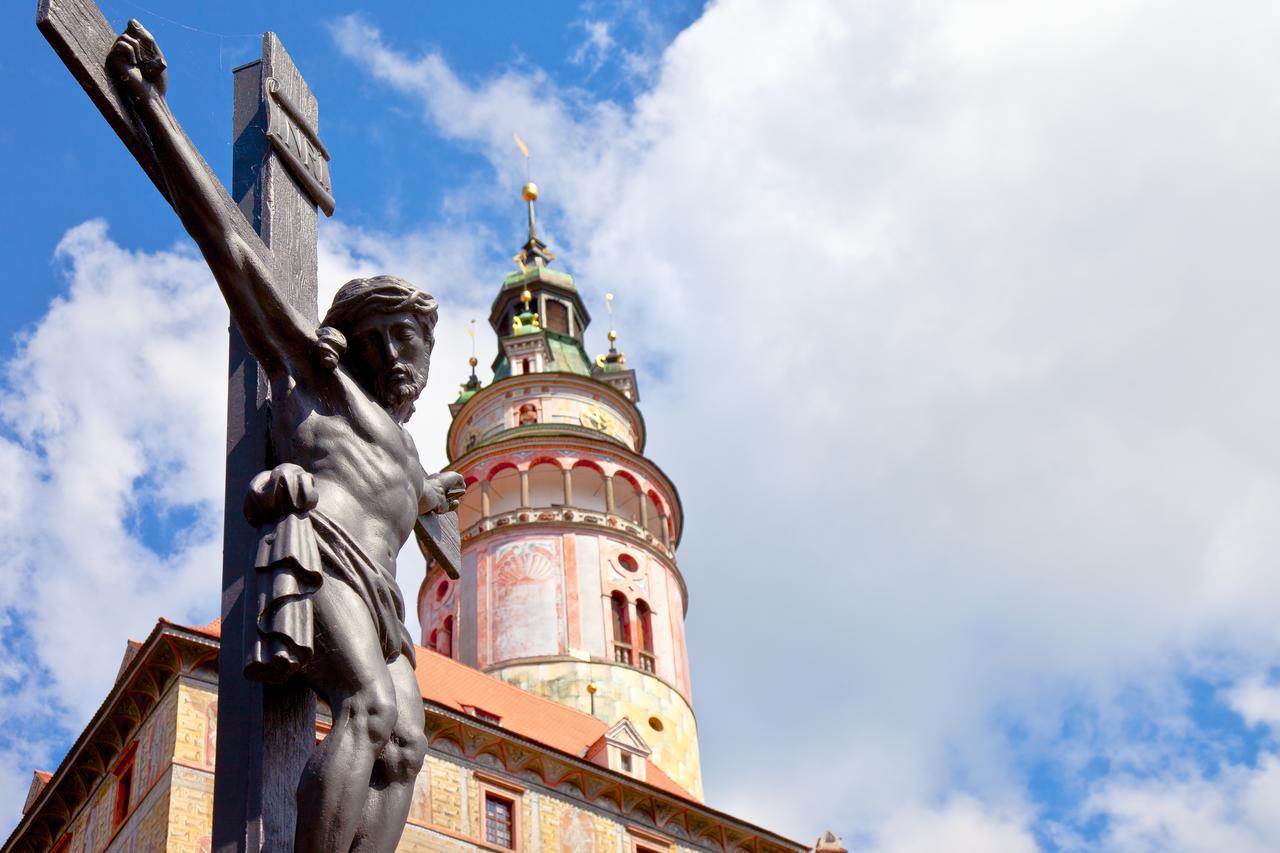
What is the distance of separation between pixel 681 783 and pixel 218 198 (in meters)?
30.1

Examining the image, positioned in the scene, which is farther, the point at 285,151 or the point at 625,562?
the point at 625,562

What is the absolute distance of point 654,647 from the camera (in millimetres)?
34594

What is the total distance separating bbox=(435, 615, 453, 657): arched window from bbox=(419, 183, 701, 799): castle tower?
0.17 ft

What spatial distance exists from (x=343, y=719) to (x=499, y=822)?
20508 millimetres

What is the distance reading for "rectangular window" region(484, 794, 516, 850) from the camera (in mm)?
22844

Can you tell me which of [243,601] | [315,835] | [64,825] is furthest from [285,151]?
[64,825]

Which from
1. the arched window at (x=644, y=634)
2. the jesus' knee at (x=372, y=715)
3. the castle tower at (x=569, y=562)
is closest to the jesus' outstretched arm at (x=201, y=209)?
the jesus' knee at (x=372, y=715)

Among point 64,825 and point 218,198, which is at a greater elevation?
point 64,825

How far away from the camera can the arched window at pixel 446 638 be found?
115ft

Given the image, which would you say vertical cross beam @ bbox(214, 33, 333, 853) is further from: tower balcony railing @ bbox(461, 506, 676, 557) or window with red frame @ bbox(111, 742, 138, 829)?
tower balcony railing @ bbox(461, 506, 676, 557)

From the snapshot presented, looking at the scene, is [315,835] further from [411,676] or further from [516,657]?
[516,657]

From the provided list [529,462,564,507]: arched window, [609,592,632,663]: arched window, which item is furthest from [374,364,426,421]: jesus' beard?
[529,462,564,507]: arched window

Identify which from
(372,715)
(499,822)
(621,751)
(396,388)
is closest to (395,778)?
(372,715)

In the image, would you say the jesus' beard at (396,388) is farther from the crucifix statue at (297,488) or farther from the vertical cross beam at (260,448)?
the vertical cross beam at (260,448)
